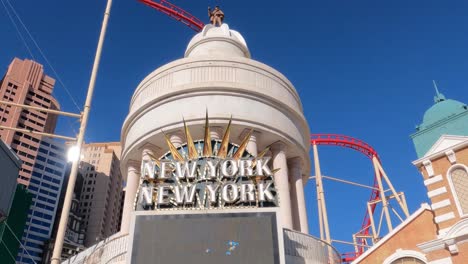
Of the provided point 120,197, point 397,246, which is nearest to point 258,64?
point 397,246

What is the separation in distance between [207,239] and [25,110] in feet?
463

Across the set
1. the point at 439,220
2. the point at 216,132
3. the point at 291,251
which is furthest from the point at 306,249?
the point at 216,132

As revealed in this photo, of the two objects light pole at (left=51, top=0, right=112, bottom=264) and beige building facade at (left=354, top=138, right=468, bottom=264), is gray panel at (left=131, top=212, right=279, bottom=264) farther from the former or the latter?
beige building facade at (left=354, top=138, right=468, bottom=264)

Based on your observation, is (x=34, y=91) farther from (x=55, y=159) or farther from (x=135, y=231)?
(x=135, y=231)

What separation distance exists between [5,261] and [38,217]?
137 feet

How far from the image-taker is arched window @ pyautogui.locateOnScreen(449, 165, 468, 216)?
19.0 metres

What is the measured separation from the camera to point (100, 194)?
158 m

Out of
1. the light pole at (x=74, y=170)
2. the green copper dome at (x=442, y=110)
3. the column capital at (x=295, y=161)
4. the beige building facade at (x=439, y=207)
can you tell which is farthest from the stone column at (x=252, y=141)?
the light pole at (x=74, y=170)

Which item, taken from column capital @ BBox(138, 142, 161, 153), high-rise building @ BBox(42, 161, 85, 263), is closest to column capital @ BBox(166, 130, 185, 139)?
column capital @ BBox(138, 142, 161, 153)

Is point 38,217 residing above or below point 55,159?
below

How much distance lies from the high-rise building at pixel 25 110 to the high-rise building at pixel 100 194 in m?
18.9

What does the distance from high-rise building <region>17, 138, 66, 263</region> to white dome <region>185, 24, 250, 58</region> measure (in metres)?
108

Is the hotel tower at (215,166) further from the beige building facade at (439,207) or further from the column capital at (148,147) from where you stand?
the beige building facade at (439,207)

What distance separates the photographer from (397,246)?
20547 millimetres
